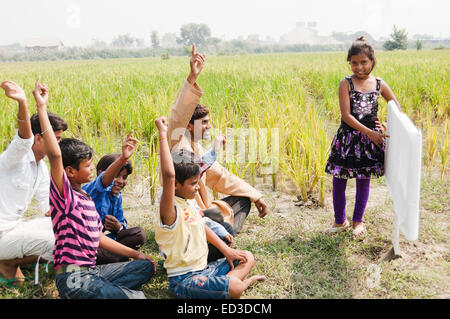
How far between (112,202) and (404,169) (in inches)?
64.7

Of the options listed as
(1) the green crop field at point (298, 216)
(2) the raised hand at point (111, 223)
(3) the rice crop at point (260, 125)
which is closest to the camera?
(1) the green crop field at point (298, 216)

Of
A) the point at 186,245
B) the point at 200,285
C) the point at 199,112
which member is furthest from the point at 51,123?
the point at 200,285

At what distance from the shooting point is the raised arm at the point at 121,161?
2.06 metres

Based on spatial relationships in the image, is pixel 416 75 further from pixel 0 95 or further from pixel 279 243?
pixel 0 95

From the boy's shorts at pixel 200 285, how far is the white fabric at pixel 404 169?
0.90 meters

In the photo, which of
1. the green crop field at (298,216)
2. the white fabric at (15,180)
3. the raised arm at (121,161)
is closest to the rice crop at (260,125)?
the green crop field at (298,216)

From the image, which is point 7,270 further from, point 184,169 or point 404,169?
point 404,169

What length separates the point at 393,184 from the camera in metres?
2.08

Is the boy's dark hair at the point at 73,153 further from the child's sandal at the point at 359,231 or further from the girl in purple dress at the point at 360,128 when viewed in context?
the child's sandal at the point at 359,231

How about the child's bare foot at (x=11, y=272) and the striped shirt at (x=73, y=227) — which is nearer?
the striped shirt at (x=73, y=227)

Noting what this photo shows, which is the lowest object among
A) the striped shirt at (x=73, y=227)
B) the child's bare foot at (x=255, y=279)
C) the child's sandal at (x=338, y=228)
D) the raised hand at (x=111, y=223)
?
the child's bare foot at (x=255, y=279)

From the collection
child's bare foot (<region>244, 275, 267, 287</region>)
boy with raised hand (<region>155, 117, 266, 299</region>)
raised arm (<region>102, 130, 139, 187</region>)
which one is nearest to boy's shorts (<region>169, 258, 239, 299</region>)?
boy with raised hand (<region>155, 117, 266, 299</region>)

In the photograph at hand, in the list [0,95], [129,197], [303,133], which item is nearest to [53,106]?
[0,95]

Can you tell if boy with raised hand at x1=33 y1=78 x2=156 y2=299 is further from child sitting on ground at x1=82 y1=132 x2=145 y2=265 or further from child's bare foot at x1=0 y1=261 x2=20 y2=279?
child's bare foot at x1=0 y1=261 x2=20 y2=279
